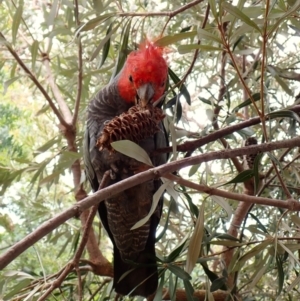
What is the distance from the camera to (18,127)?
1.65m

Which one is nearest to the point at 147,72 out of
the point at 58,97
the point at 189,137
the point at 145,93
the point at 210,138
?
the point at 145,93

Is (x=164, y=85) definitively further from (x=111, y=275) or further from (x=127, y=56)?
(x=111, y=275)

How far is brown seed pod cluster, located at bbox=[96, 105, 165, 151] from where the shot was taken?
0.71m

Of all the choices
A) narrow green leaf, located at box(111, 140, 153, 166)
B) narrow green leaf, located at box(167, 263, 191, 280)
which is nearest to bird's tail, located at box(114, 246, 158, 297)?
narrow green leaf, located at box(167, 263, 191, 280)

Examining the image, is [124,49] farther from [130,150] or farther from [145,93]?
[130,150]

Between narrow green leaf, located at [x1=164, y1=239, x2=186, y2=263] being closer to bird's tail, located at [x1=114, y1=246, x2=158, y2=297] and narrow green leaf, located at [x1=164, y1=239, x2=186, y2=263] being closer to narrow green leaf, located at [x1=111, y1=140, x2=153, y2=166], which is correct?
bird's tail, located at [x1=114, y1=246, x2=158, y2=297]

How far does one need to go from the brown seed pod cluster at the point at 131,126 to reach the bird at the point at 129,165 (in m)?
0.08

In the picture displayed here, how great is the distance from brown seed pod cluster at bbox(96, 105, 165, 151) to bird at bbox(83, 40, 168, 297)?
0.26 feet

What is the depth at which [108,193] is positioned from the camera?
0.50 metres

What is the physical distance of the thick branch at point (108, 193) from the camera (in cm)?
42

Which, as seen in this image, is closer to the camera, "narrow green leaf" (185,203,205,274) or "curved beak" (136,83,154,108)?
"narrow green leaf" (185,203,205,274)

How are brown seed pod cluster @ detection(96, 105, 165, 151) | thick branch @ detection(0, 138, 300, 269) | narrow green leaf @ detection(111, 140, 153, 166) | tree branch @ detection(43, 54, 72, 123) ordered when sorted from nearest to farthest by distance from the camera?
thick branch @ detection(0, 138, 300, 269) < narrow green leaf @ detection(111, 140, 153, 166) < brown seed pod cluster @ detection(96, 105, 165, 151) < tree branch @ detection(43, 54, 72, 123)

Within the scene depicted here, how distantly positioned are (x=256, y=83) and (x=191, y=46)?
45 centimetres

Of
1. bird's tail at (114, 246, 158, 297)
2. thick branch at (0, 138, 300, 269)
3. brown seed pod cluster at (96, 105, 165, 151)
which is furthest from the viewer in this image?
bird's tail at (114, 246, 158, 297)
